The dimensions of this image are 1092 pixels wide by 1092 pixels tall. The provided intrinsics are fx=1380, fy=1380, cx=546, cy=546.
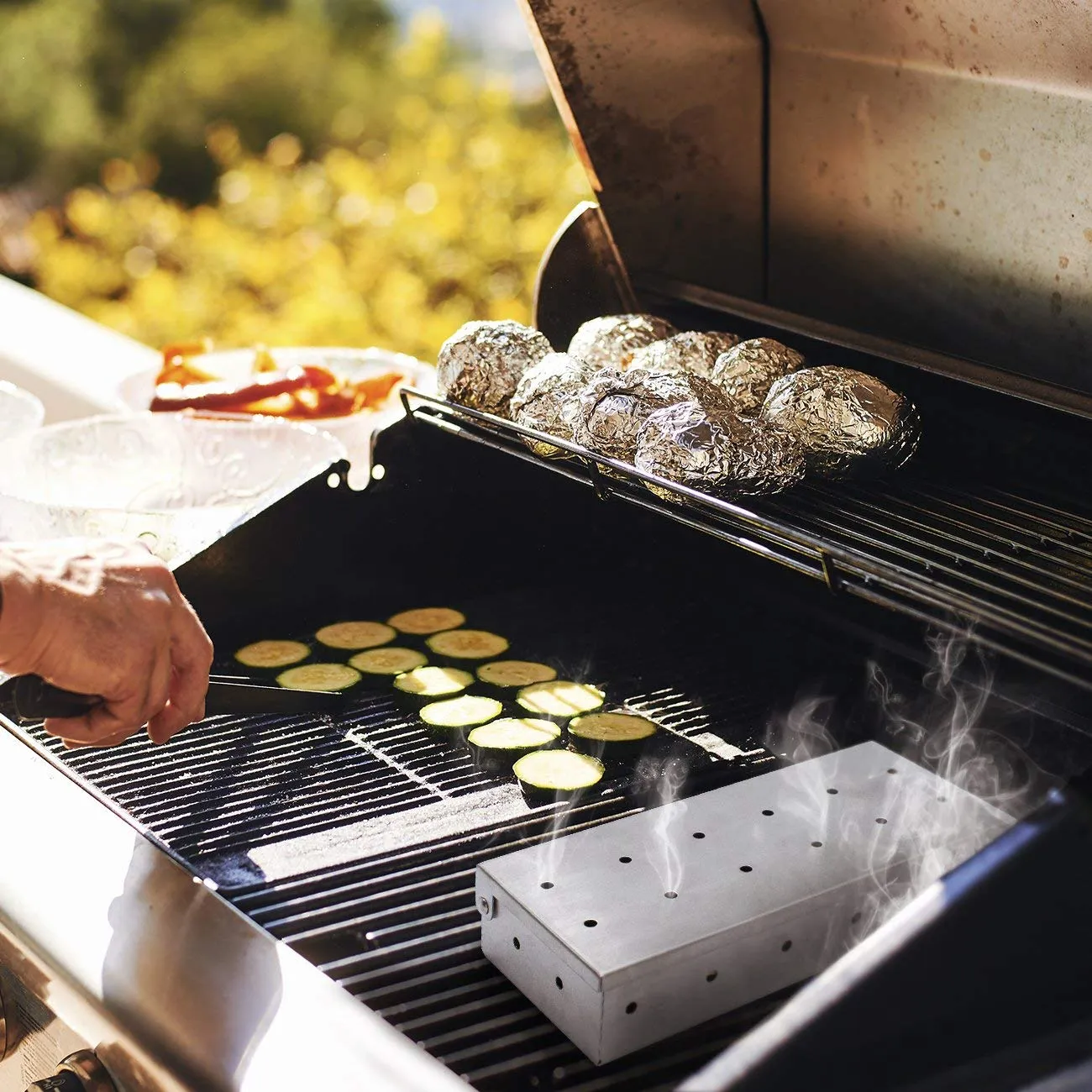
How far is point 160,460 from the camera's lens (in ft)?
8.01

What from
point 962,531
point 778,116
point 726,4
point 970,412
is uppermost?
point 726,4

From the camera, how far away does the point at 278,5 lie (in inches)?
288

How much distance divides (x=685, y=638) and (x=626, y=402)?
1.50 feet

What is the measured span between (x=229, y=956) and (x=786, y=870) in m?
0.52

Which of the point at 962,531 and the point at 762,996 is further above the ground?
the point at 962,531

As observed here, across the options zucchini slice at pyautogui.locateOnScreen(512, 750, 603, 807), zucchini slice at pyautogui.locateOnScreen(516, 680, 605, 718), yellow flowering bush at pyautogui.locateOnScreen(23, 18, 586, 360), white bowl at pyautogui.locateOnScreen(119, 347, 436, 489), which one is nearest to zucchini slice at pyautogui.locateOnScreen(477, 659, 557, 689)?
zucchini slice at pyautogui.locateOnScreen(516, 680, 605, 718)

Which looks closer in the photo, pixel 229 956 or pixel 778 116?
pixel 229 956

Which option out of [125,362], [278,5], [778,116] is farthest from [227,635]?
[278,5]

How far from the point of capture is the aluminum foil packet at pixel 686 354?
6.51 ft

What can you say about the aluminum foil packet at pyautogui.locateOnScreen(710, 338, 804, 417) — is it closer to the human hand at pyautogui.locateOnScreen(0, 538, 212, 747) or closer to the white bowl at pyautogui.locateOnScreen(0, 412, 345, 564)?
the white bowl at pyautogui.locateOnScreen(0, 412, 345, 564)

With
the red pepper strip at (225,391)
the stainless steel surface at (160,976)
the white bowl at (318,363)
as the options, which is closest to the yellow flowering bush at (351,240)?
the white bowl at (318,363)

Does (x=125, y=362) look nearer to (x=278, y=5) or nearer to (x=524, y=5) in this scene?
(x=524, y=5)

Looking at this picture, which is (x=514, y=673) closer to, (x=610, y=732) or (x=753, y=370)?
(x=610, y=732)

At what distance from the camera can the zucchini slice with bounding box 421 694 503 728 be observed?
1806 mm
